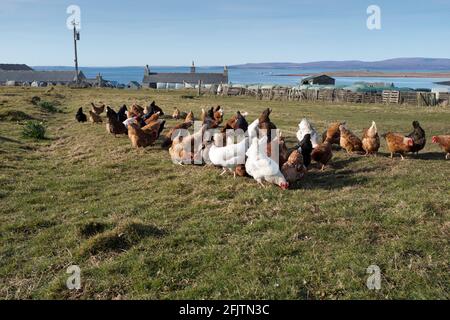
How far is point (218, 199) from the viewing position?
8055 millimetres

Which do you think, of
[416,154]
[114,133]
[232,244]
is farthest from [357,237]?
[114,133]

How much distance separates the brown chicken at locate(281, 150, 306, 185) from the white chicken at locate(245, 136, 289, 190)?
10.5 inches

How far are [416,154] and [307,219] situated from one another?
→ 6330 millimetres

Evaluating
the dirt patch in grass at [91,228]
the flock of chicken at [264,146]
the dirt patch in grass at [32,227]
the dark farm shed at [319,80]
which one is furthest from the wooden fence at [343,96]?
the dirt patch in grass at [32,227]

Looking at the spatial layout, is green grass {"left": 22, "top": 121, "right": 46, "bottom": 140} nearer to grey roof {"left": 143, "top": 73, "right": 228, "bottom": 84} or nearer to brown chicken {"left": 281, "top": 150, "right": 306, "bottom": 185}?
brown chicken {"left": 281, "top": 150, "right": 306, "bottom": 185}

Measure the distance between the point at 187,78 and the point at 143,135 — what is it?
77887 millimetres

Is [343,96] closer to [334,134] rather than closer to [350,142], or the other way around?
[334,134]

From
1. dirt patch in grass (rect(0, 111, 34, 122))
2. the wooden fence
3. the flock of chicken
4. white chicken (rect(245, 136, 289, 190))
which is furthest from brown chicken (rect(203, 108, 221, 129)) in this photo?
the wooden fence

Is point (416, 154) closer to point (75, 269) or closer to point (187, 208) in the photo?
point (187, 208)

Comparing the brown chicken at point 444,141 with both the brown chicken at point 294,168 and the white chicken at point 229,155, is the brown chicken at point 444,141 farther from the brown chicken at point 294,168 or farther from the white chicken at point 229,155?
the white chicken at point 229,155

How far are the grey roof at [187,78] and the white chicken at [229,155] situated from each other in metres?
78.4

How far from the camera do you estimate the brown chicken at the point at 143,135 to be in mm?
13061

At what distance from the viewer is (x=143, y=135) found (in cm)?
1310
